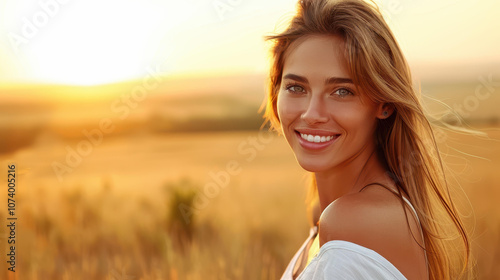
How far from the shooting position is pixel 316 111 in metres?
1.51

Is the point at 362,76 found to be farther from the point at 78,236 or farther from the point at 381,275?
the point at 78,236

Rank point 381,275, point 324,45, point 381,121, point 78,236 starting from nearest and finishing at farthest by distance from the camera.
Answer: point 381,275, point 324,45, point 381,121, point 78,236

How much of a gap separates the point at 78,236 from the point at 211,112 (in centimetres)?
81

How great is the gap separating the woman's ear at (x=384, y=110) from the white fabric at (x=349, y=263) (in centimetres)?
39

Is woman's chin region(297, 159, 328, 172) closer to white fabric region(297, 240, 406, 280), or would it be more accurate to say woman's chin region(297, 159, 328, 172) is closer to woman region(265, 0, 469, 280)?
woman region(265, 0, 469, 280)

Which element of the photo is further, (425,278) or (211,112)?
(211,112)

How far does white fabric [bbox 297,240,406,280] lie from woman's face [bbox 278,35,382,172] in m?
0.27

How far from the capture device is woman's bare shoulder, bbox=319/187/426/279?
1407mm

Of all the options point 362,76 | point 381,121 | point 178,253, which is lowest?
point 178,253

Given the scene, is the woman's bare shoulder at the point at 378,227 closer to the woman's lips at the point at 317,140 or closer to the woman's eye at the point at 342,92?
the woman's lips at the point at 317,140

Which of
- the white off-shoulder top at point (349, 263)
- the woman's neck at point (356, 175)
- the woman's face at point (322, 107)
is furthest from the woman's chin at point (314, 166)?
the white off-shoulder top at point (349, 263)

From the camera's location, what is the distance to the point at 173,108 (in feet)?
8.59

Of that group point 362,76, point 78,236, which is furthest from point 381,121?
point 78,236

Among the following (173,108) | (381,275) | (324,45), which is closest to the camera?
(381,275)
